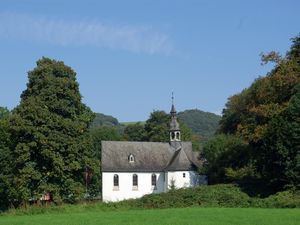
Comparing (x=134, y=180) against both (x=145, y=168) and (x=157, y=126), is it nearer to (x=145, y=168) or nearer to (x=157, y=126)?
(x=145, y=168)

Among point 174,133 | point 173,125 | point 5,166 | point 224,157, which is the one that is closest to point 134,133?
point 174,133

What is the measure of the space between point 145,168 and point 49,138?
2336cm

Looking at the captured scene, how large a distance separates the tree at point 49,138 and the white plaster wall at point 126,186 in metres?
15.3

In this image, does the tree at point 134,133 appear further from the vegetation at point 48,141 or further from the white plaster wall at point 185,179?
the vegetation at point 48,141

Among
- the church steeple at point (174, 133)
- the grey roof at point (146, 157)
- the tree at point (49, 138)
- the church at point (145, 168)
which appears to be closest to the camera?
the tree at point (49, 138)

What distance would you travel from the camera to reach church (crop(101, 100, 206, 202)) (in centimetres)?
6788

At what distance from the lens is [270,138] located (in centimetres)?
4622

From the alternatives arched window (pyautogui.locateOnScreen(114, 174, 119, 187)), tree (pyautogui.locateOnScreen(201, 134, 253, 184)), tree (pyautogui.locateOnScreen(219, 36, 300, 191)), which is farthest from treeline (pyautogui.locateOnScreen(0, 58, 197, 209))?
tree (pyautogui.locateOnScreen(219, 36, 300, 191))

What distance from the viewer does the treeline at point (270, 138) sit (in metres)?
45.0

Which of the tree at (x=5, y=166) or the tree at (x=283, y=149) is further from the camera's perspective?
the tree at (x=5, y=166)

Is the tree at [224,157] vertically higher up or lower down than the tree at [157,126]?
lower down

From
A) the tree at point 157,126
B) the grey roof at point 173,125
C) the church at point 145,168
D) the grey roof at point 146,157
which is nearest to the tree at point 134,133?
the tree at point 157,126

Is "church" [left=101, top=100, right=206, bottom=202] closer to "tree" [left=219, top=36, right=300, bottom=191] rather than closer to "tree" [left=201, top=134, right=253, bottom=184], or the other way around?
"tree" [left=201, top=134, right=253, bottom=184]

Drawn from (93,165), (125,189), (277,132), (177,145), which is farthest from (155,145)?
(277,132)
